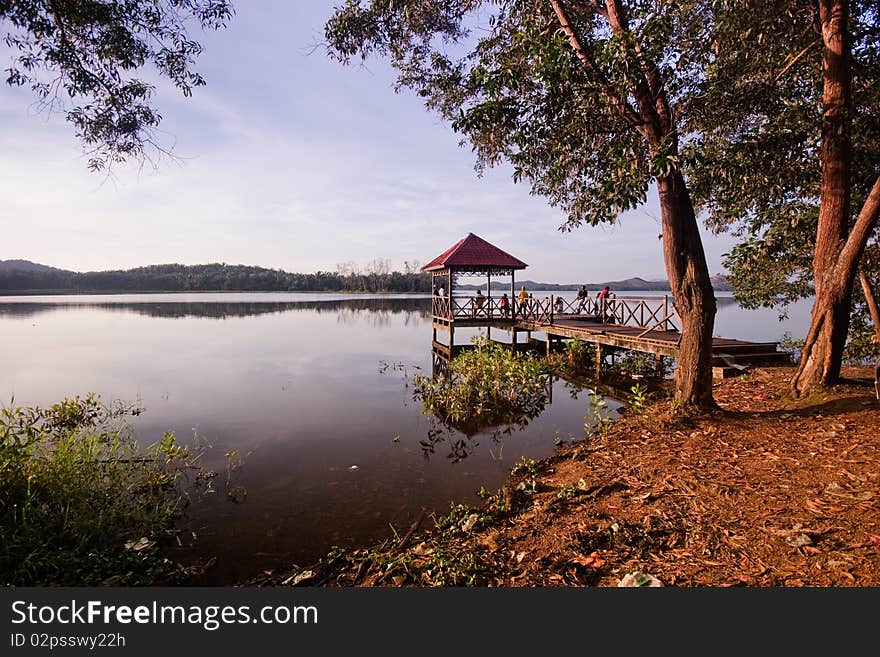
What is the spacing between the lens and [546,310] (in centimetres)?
1950

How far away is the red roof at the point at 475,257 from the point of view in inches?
794

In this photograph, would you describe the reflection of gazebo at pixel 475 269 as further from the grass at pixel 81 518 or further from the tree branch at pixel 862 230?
the grass at pixel 81 518

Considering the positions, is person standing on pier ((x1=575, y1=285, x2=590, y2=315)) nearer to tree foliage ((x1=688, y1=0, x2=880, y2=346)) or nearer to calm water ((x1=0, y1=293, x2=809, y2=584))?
calm water ((x1=0, y1=293, x2=809, y2=584))

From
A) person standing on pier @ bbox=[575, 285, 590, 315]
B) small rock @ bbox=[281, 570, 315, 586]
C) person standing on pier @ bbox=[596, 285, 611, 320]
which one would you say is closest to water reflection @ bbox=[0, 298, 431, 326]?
person standing on pier @ bbox=[575, 285, 590, 315]

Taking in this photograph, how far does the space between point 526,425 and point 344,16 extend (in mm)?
8973

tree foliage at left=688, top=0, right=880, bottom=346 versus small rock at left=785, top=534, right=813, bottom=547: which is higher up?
tree foliage at left=688, top=0, right=880, bottom=346

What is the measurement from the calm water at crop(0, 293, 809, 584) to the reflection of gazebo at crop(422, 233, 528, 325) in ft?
9.60

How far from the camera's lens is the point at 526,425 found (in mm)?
9477

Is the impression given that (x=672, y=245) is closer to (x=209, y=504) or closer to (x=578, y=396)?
(x=578, y=396)

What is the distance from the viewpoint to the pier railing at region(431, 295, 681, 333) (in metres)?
17.8

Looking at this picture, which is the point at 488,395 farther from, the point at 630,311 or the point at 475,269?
the point at 475,269

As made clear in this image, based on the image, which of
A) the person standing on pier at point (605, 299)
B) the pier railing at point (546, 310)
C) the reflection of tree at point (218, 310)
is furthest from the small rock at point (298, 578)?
the reflection of tree at point (218, 310)

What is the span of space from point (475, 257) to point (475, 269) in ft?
2.66

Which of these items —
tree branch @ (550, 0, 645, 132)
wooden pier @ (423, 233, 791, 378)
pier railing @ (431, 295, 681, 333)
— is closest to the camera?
tree branch @ (550, 0, 645, 132)
